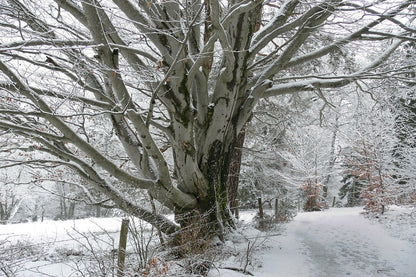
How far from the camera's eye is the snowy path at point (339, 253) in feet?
17.1

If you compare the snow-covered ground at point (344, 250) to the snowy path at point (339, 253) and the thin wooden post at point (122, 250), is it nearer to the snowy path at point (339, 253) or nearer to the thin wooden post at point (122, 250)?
the snowy path at point (339, 253)

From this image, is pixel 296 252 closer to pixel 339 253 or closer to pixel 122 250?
pixel 339 253

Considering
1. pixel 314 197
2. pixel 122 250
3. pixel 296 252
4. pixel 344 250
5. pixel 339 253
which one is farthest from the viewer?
pixel 314 197

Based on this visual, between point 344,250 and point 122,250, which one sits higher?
point 122,250

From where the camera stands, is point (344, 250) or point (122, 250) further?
point (344, 250)

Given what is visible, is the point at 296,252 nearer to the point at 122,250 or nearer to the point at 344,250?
the point at 344,250

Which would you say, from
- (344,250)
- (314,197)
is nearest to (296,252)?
(344,250)

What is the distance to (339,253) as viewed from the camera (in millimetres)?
6641

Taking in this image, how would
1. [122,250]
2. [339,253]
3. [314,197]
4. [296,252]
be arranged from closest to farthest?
[122,250], [296,252], [339,253], [314,197]

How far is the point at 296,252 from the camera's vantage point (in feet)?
21.3

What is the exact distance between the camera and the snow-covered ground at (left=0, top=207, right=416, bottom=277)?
15.0 feet

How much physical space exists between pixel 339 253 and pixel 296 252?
3.48 ft

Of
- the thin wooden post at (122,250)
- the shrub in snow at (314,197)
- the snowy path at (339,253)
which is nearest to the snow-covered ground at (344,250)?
the snowy path at (339,253)

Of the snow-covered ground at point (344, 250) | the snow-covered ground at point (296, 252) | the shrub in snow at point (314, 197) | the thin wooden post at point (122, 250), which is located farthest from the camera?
the shrub in snow at point (314, 197)
